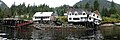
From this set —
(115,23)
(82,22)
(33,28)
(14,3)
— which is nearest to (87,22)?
(82,22)

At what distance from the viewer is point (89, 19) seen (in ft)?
295

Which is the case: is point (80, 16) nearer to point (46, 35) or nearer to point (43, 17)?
point (43, 17)

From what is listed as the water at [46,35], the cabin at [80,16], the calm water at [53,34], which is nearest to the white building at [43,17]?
the cabin at [80,16]

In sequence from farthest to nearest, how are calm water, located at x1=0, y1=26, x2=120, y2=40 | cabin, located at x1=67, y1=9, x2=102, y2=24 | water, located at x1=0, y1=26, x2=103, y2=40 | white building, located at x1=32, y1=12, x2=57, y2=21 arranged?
white building, located at x1=32, y1=12, x2=57, y2=21, cabin, located at x1=67, y1=9, x2=102, y2=24, water, located at x1=0, y1=26, x2=103, y2=40, calm water, located at x1=0, y1=26, x2=120, y2=40

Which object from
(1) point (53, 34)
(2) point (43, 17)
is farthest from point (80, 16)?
(1) point (53, 34)

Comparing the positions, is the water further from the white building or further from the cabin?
the white building

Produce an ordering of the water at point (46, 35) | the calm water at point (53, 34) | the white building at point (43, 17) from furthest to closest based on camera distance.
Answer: the white building at point (43, 17)
the water at point (46, 35)
the calm water at point (53, 34)

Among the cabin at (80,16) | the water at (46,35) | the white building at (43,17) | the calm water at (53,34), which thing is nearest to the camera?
the calm water at (53,34)

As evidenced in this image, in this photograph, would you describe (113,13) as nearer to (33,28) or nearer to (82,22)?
(82,22)

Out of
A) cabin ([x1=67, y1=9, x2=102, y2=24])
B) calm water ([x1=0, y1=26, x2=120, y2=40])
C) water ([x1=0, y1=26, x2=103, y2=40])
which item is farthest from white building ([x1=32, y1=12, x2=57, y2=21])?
calm water ([x1=0, y1=26, x2=120, y2=40])

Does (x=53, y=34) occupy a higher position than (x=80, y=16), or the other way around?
(x=80, y=16)

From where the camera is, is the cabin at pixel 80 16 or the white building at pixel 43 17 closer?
the cabin at pixel 80 16

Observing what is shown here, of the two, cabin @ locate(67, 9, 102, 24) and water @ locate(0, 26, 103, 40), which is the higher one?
cabin @ locate(67, 9, 102, 24)

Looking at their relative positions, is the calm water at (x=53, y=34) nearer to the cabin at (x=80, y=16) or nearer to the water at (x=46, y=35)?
the water at (x=46, y=35)
